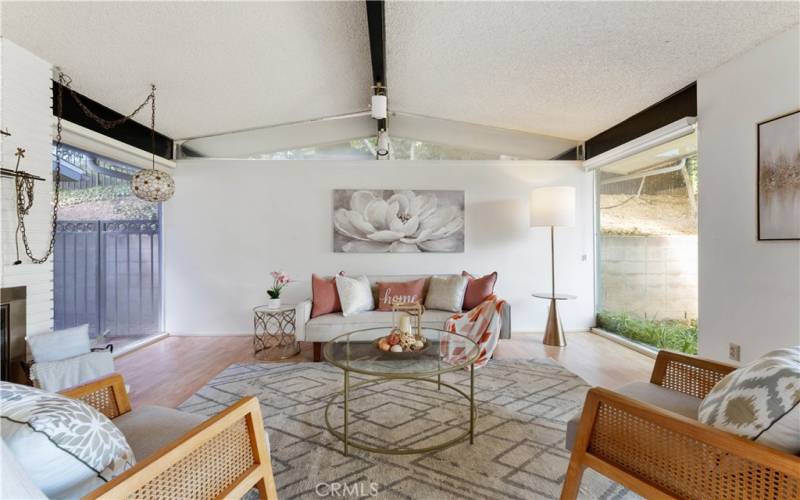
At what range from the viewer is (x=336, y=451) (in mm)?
1778

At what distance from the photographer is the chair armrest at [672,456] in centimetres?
90

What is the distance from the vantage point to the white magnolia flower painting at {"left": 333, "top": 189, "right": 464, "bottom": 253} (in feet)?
14.1

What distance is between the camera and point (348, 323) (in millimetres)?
3297

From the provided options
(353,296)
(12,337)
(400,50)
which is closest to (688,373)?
(353,296)

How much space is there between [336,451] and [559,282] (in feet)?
11.9

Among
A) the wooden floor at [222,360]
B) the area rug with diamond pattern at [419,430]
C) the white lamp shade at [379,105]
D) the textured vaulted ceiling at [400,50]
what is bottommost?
the wooden floor at [222,360]

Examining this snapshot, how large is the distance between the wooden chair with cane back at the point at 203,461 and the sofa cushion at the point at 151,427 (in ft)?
0.11

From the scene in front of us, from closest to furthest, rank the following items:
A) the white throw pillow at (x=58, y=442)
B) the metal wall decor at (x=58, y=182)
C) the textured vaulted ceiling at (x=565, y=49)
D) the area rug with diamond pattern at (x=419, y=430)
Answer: the white throw pillow at (x=58, y=442), the area rug with diamond pattern at (x=419, y=430), the textured vaulted ceiling at (x=565, y=49), the metal wall decor at (x=58, y=182)

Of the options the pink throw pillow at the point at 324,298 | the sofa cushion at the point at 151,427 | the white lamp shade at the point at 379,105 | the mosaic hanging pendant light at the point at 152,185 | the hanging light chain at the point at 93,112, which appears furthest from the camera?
the pink throw pillow at the point at 324,298

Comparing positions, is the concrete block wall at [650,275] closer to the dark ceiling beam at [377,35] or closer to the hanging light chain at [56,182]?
the dark ceiling beam at [377,35]

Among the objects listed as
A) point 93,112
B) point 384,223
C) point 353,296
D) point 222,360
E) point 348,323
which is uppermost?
point 93,112

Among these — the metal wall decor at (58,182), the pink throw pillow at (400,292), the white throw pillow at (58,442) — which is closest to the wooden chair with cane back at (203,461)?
the white throw pillow at (58,442)

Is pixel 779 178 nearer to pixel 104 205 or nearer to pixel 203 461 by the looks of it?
pixel 203 461

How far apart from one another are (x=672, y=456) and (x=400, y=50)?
2898 millimetres
